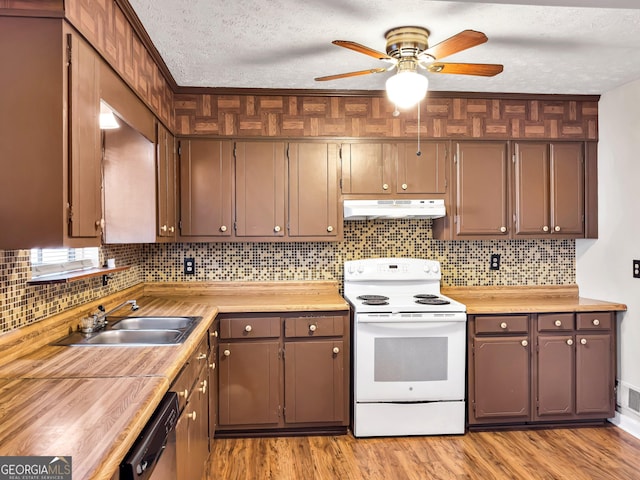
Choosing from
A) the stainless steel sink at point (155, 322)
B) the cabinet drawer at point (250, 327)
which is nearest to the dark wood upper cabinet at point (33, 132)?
the stainless steel sink at point (155, 322)

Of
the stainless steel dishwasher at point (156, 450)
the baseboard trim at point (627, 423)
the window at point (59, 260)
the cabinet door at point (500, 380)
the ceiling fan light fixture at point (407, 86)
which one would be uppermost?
the ceiling fan light fixture at point (407, 86)

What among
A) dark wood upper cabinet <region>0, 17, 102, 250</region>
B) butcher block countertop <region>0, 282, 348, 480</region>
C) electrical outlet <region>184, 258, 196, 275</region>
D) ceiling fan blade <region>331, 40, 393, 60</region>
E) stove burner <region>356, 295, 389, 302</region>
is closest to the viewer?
butcher block countertop <region>0, 282, 348, 480</region>

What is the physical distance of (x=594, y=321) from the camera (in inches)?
123

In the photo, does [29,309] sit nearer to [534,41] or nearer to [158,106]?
[158,106]

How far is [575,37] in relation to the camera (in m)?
2.37

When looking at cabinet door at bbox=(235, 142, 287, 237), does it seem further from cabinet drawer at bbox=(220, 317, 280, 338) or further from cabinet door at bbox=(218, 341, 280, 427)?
cabinet door at bbox=(218, 341, 280, 427)

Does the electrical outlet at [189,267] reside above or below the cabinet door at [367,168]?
below

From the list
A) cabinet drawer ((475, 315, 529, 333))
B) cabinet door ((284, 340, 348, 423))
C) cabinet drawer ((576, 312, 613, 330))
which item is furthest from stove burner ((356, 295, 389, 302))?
cabinet drawer ((576, 312, 613, 330))

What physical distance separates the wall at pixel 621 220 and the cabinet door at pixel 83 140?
11.0 ft

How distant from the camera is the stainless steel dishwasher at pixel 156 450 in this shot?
44.7 inches

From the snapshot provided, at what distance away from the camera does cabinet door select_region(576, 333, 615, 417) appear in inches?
123

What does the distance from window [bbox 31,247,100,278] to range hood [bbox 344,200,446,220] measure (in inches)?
67.2

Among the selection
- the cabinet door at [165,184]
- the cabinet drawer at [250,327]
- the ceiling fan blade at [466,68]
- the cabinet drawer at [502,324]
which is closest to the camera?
the ceiling fan blade at [466,68]

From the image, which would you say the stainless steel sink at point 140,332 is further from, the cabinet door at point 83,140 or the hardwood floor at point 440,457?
the hardwood floor at point 440,457
